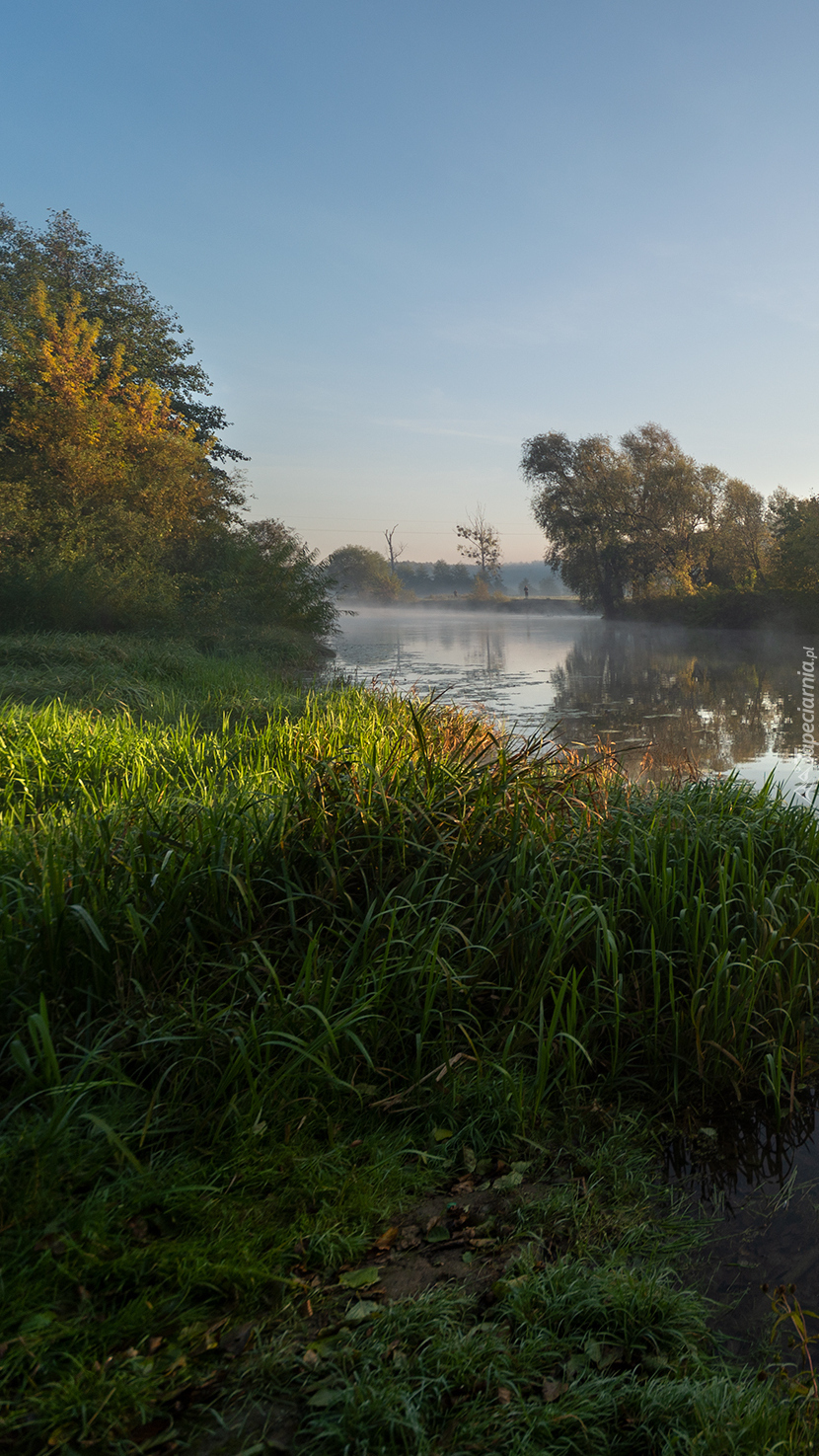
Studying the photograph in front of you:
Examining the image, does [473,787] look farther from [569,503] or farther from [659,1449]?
[569,503]

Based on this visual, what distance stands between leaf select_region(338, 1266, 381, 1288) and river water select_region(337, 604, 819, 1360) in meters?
0.93

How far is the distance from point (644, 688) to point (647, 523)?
2725 centimetres

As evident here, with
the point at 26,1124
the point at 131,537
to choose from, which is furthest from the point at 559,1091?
the point at 131,537

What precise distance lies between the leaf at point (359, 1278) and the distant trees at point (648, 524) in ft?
132

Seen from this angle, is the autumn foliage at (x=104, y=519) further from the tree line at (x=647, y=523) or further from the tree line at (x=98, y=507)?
the tree line at (x=647, y=523)

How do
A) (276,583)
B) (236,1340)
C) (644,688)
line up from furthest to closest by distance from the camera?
1. (276,583)
2. (644,688)
3. (236,1340)

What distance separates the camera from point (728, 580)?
39.6 m

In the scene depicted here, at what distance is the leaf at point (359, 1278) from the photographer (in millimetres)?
2020

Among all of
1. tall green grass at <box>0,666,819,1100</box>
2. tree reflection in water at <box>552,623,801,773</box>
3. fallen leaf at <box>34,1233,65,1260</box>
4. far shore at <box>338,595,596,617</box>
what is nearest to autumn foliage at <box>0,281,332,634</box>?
tree reflection in water at <box>552,623,801,773</box>

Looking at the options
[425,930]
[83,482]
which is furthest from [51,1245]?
[83,482]

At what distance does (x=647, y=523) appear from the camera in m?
40.8

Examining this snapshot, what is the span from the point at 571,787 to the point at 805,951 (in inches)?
62.3

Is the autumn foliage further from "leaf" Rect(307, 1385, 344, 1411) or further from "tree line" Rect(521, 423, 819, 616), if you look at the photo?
"tree line" Rect(521, 423, 819, 616)

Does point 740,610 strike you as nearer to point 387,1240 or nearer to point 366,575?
point 387,1240
